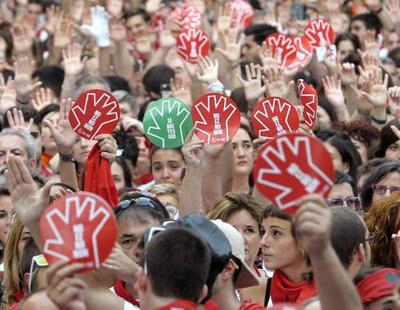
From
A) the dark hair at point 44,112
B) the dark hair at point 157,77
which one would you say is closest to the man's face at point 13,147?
the dark hair at point 44,112

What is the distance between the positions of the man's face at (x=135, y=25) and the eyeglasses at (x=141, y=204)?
27.5ft

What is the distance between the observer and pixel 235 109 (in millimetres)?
7027

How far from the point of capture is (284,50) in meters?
10.4

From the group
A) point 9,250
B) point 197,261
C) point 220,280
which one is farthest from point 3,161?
point 197,261

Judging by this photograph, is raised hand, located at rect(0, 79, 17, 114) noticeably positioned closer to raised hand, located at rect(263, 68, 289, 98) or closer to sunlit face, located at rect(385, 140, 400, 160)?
raised hand, located at rect(263, 68, 289, 98)

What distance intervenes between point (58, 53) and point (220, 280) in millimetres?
8545

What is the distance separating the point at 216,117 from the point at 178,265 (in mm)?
2859

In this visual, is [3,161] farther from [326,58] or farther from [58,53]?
[58,53]

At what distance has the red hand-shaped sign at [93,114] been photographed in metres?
6.79

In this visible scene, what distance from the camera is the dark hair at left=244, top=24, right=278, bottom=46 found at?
12.7 meters

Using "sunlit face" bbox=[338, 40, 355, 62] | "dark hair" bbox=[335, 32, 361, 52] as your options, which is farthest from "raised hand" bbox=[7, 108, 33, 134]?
"dark hair" bbox=[335, 32, 361, 52]

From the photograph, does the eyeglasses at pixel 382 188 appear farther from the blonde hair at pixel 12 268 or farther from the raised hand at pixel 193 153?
the blonde hair at pixel 12 268

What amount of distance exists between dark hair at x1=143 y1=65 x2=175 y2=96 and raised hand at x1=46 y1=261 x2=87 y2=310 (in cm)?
692

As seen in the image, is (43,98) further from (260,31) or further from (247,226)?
(247,226)
